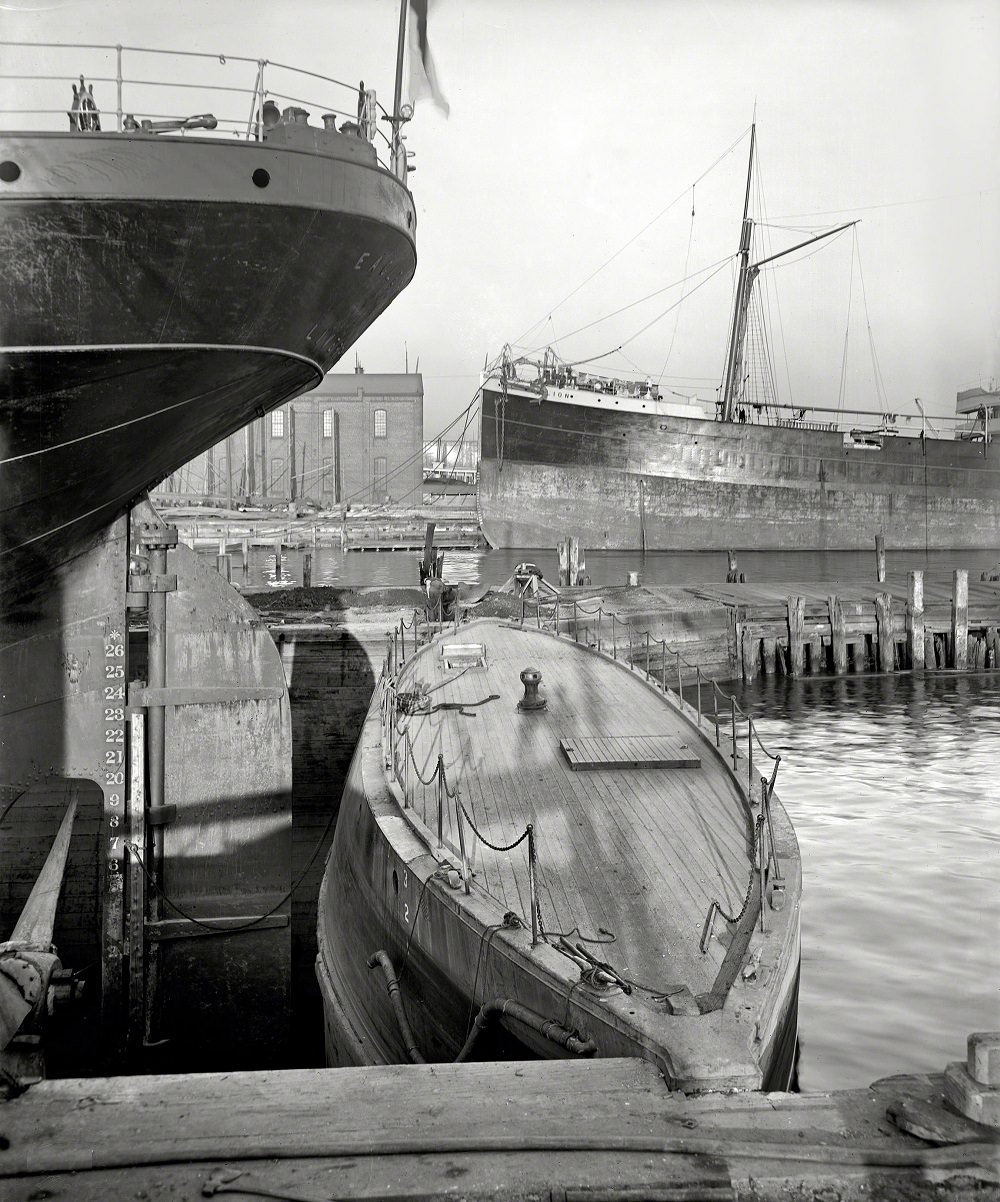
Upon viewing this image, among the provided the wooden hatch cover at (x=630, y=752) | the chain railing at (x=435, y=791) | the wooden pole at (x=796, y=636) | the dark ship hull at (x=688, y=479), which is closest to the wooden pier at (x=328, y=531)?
the dark ship hull at (x=688, y=479)

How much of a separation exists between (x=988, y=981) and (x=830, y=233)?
163ft

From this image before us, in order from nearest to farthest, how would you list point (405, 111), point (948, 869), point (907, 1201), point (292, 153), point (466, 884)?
point (907, 1201), point (466, 884), point (292, 153), point (405, 111), point (948, 869)

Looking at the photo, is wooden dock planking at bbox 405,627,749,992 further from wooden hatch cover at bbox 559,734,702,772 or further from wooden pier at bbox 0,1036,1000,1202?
wooden pier at bbox 0,1036,1000,1202

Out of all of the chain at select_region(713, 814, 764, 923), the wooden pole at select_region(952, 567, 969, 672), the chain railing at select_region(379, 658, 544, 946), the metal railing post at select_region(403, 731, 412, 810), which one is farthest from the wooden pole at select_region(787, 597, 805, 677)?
the chain at select_region(713, 814, 764, 923)

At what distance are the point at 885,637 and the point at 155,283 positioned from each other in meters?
23.7

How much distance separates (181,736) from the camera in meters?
10.3

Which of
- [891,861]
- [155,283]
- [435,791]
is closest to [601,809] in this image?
[435,791]

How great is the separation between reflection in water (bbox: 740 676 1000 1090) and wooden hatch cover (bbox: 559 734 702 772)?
113 inches

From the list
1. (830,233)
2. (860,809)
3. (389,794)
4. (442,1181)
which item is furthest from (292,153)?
(830,233)

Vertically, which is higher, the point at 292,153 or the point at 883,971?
the point at 292,153

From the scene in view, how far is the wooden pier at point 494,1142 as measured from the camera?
3.29 metres

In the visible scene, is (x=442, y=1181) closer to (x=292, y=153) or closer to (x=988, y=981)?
(x=292, y=153)

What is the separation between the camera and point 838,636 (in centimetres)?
2658

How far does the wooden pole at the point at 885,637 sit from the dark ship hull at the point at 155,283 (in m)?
21.2
